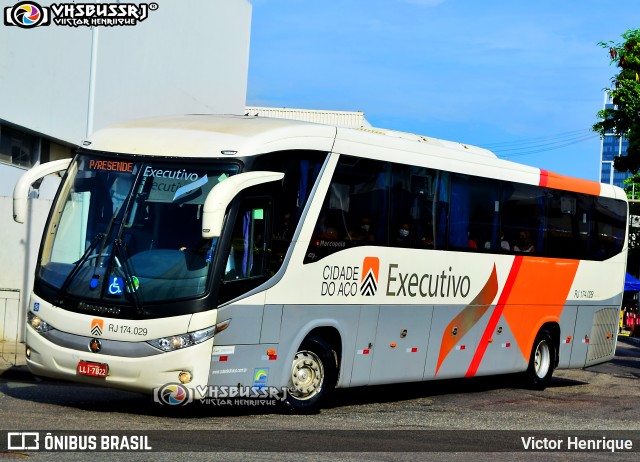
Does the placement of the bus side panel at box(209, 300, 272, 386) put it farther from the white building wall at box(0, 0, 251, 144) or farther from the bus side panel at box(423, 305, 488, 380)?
the white building wall at box(0, 0, 251, 144)

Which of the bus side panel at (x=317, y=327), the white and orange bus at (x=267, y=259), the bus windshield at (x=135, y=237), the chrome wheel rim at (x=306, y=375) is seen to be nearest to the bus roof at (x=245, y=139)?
the white and orange bus at (x=267, y=259)

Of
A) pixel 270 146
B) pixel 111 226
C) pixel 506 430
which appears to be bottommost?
pixel 506 430

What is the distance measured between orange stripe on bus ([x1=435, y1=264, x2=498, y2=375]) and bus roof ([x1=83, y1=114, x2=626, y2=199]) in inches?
86.6

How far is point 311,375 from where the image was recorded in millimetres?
13219

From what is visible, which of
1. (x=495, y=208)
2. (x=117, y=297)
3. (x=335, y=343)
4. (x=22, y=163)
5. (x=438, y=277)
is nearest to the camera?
(x=117, y=297)

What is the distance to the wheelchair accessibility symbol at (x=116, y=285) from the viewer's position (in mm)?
11633

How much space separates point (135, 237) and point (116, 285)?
56 cm

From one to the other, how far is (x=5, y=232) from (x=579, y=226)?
10474mm

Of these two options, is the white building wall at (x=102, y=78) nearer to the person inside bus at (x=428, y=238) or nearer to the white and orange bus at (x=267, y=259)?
the white and orange bus at (x=267, y=259)

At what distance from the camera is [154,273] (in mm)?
11633

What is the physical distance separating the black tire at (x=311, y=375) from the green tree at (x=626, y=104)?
26792mm

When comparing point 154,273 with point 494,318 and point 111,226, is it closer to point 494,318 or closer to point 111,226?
point 111,226

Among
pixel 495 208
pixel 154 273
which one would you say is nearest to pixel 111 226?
pixel 154 273

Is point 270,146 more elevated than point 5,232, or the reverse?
point 270,146
